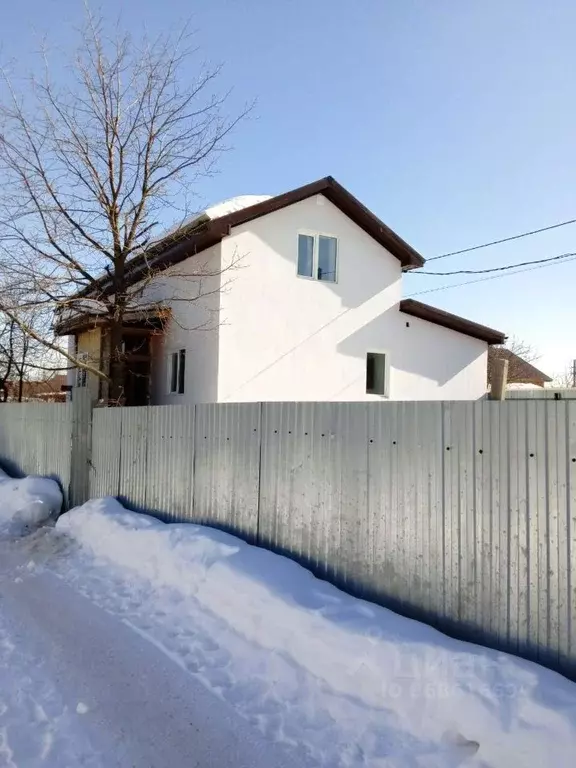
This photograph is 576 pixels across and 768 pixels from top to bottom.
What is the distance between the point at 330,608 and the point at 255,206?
8.91m

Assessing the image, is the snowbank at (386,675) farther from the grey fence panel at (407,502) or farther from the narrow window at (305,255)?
the narrow window at (305,255)

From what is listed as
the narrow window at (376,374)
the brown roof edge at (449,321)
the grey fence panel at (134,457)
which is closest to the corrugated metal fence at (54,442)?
the grey fence panel at (134,457)

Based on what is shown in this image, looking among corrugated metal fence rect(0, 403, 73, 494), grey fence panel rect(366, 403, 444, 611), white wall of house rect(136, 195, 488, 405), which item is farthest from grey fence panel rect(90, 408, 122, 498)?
grey fence panel rect(366, 403, 444, 611)

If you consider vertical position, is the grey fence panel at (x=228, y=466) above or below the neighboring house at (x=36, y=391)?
below

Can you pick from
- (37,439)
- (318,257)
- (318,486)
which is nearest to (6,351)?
(37,439)

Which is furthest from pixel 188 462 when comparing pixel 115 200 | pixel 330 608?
pixel 115 200

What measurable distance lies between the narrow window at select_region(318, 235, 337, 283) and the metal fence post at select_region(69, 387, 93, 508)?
6.03 m

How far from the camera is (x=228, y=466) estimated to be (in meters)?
5.88

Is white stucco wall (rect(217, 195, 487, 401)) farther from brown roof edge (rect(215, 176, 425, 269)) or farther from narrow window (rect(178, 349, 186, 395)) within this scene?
narrow window (rect(178, 349, 186, 395))

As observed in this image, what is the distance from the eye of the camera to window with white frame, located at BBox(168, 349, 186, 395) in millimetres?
12352

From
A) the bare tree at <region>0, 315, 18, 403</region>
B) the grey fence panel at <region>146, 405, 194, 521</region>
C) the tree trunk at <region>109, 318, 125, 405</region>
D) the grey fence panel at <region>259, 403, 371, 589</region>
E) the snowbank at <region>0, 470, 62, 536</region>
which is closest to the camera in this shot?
the grey fence panel at <region>259, 403, 371, 589</region>

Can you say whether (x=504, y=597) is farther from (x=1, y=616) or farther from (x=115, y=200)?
(x=115, y=200)

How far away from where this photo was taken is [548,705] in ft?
8.32

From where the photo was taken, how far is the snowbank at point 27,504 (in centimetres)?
792
